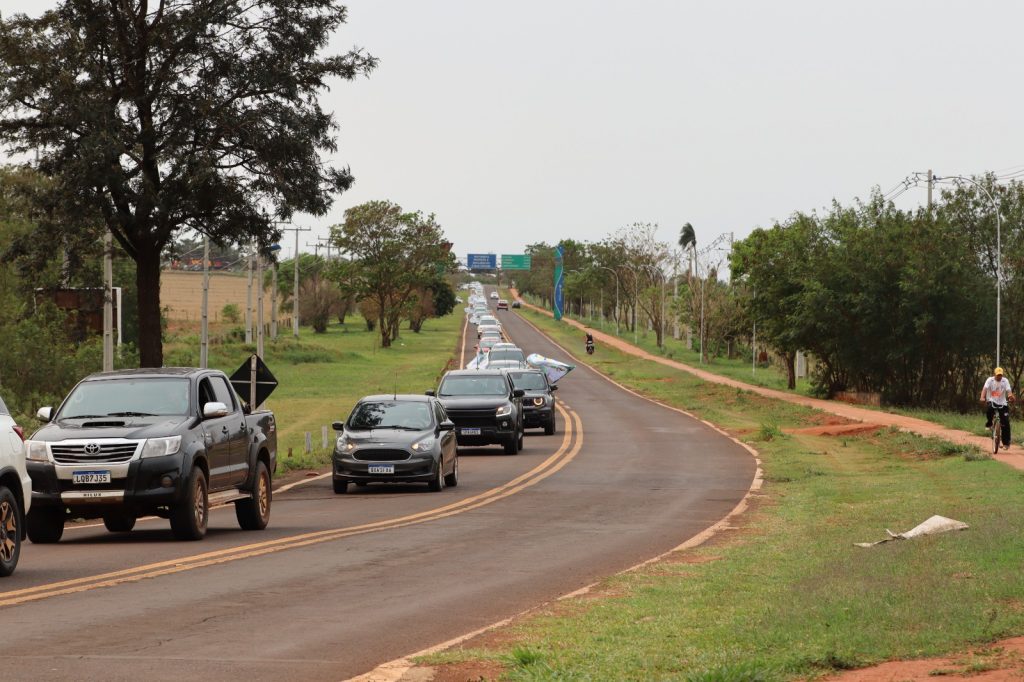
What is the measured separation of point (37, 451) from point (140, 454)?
1.13 meters

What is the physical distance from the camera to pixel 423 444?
2428 centimetres

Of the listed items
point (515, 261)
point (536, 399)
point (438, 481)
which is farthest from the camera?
point (515, 261)

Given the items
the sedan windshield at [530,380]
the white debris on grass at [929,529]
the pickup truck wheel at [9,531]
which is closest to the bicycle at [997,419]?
the sedan windshield at [530,380]

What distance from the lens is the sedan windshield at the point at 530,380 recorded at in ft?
135

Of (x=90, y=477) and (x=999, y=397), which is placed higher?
(x=999, y=397)

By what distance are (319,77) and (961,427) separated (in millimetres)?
21310

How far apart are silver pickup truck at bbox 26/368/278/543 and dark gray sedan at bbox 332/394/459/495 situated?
20.5ft

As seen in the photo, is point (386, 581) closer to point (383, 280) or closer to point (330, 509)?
point (330, 509)

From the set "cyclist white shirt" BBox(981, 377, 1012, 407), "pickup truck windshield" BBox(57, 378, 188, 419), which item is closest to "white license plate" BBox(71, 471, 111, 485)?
"pickup truck windshield" BBox(57, 378, 188, 419)

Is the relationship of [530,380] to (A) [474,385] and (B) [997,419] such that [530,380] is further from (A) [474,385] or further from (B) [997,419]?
(B) [997,419]

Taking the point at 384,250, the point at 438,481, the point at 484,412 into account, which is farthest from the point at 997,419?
the point at 384,250

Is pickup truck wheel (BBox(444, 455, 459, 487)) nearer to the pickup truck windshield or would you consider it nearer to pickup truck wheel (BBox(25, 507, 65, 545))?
the pickup truck windshield

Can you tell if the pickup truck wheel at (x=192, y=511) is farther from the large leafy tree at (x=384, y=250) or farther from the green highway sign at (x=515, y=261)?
the green highway sign at (x=515, y=261)

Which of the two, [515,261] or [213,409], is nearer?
[213,409]
